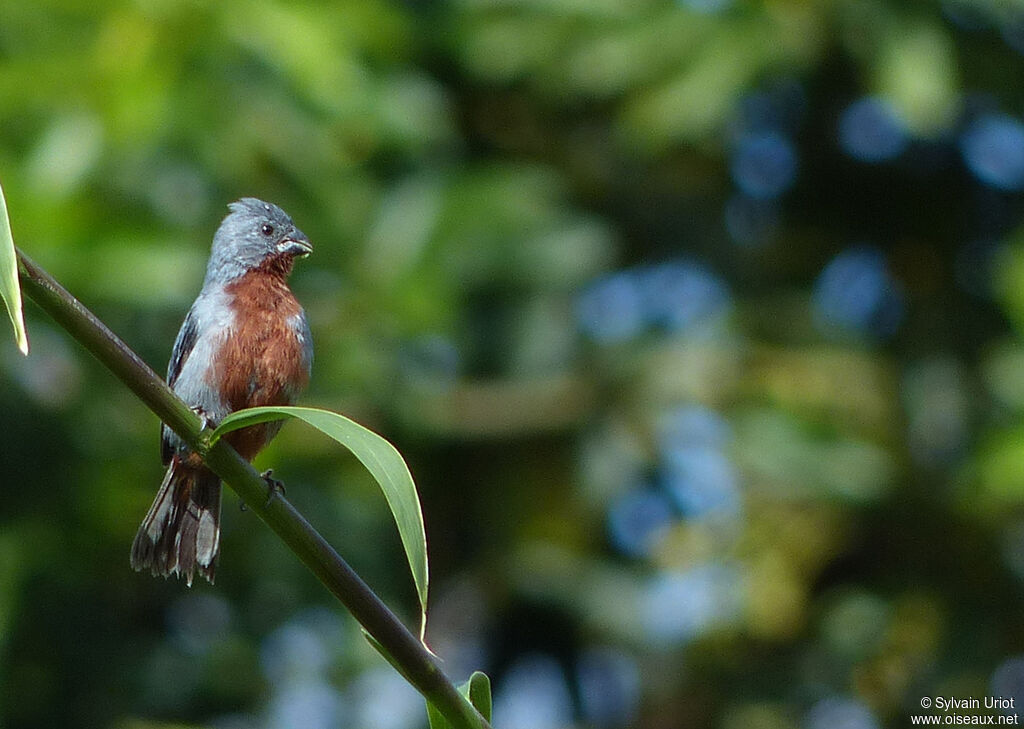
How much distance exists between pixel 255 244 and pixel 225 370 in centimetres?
52

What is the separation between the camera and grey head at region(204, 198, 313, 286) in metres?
4.22

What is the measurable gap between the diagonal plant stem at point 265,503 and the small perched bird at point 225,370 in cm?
172

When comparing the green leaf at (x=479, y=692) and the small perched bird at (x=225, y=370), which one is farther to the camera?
the small perched bird at (x=225, y=370)

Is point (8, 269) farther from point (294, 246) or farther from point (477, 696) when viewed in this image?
point (294, 246)

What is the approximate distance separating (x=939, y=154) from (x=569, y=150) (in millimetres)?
2496

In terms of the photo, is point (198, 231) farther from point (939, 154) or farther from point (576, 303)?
point (939, 154)

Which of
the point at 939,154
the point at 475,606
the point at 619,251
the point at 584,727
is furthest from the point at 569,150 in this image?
the point at 584,727

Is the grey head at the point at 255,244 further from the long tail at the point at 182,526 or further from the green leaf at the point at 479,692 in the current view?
the green leaf at the point at 479,692

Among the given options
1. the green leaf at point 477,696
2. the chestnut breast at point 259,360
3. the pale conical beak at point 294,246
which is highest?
the pale conical beak at point 294,246

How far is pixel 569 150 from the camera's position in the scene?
9.92 meters

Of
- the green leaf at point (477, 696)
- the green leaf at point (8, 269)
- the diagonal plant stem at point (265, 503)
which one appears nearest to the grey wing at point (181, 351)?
the green leaf at point (477, 696)

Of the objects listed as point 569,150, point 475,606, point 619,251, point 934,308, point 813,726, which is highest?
point 569,150

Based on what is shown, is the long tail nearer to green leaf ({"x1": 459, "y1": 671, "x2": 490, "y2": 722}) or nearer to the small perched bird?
the small perched bird

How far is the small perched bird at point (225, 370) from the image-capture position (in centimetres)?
383
